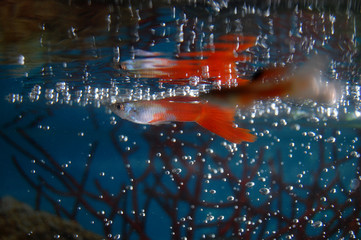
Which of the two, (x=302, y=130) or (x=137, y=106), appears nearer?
(x=137, y=106)

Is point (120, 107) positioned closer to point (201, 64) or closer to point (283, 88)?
point (201, 64)

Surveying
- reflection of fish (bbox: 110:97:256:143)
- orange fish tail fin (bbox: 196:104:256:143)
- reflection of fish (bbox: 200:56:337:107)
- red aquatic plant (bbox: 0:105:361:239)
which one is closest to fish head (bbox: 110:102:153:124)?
reflection of fish (bbox: 110:97:256:143)

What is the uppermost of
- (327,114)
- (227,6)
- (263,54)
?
(227,6)

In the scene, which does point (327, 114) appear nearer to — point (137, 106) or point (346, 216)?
point (346, 216)

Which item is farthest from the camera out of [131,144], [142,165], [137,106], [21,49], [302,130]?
[302,130]

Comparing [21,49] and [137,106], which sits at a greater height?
[21,49]

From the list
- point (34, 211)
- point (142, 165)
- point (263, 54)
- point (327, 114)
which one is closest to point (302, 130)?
point (327, 114)

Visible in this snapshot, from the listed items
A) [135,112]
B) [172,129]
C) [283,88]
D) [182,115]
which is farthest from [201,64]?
[172,129]

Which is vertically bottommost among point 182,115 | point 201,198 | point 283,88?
point 201,198
